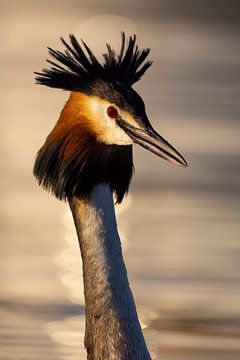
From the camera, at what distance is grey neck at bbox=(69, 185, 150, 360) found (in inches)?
290

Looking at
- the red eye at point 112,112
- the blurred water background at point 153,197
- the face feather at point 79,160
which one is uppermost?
the blurred water background at point 153,197

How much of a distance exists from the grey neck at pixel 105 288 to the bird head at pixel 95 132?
0.09 m

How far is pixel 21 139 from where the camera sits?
40.7ft

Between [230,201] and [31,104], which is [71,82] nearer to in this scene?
[230,201]

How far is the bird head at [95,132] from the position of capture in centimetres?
734

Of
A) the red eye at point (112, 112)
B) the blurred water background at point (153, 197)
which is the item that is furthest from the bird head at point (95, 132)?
the blurred water background at point (153, 197)

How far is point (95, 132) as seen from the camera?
295 inches

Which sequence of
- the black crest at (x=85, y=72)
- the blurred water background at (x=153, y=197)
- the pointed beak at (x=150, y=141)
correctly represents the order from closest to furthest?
the pointed beak at (x=150, y=141), the black crest at (x=85, y=72), the blurred water background at (x=153, y=197)

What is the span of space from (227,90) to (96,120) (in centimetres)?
621

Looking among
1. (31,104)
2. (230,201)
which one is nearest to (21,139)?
(31,104)

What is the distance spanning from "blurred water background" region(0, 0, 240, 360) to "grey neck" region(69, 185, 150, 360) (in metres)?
1.72

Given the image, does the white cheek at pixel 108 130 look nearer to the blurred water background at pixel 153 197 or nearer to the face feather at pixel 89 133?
the face feather at pixel 89 133

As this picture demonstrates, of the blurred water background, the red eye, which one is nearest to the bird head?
the red eye

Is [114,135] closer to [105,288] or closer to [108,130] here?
[108,130]
